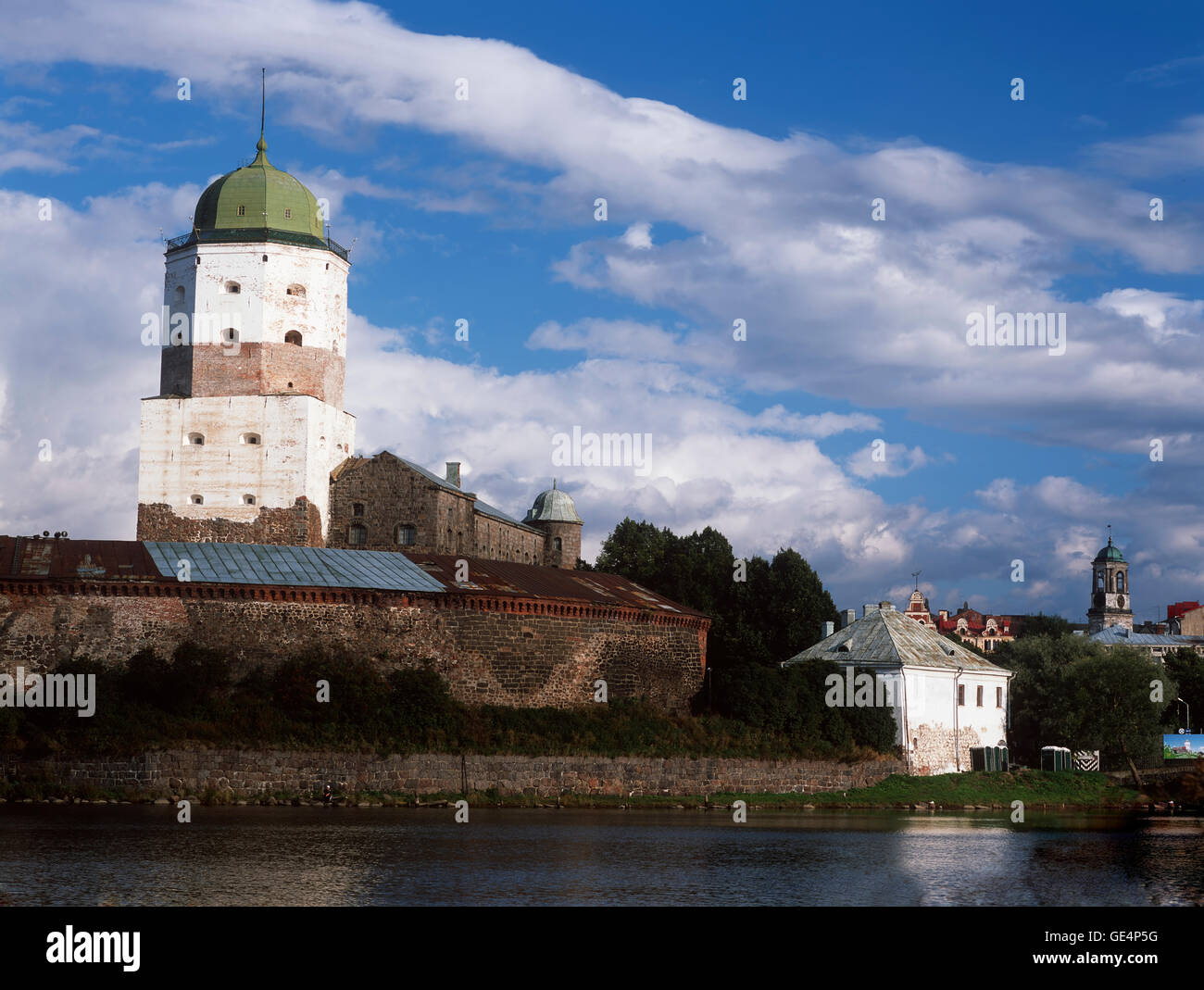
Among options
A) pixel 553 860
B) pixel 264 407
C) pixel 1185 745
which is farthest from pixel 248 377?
pixel 1185 745

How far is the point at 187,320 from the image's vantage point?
191 feet

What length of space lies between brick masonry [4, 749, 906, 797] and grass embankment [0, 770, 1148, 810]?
0.85 feet

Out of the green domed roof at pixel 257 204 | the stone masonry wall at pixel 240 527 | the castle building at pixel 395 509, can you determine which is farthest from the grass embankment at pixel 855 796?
the green domed roof at pixel 257 204

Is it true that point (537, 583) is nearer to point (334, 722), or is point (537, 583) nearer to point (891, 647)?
point (334, 722)

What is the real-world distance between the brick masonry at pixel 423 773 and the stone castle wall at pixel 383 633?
16.6 feet

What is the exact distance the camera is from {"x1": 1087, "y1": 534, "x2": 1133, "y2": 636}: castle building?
146125 mm

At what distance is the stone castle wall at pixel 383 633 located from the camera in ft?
140

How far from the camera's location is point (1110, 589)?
147375 mm

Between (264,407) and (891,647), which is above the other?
(264,407)

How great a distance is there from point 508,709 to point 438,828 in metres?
13.1

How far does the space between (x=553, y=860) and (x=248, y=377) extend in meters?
35.5

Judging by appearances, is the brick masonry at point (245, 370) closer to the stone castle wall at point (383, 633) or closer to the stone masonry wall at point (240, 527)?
the stone masonry wall at point (240, 527)
